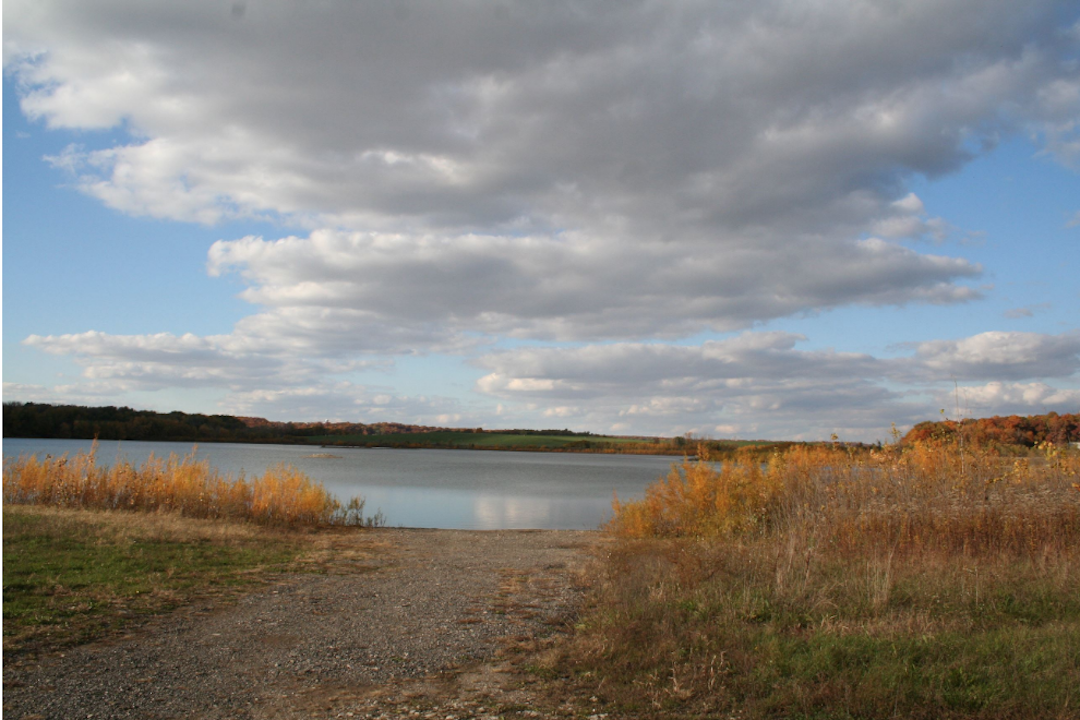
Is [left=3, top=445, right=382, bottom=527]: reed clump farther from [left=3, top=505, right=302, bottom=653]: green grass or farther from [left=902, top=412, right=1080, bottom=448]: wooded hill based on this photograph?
[left=902, top=412, right=1080, bottom=448]: wooded hill

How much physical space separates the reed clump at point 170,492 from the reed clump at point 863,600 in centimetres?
1026

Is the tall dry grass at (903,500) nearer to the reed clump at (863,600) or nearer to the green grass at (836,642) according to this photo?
the reed clump at (863,600)

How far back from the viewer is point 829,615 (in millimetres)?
7125

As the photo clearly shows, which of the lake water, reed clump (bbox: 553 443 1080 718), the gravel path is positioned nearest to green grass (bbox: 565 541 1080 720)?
reed clump (bbox: 553 443 1080 718)

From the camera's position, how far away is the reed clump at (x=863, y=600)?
5305 millimetres

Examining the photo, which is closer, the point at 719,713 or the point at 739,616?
the point at 719,713

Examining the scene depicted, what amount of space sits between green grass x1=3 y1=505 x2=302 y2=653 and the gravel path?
0.71 metres

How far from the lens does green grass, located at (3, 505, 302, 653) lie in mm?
7500

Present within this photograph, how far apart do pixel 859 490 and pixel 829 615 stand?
7.03 m

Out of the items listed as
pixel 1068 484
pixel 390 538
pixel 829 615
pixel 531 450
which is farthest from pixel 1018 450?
pixel 531 450

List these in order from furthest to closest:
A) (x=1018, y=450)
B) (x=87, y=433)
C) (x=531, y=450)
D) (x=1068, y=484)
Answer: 1. (x=531, y=450)
2. (x=87, y=433)
3. (x=1018, y=450)
4. (x=1068, y=484)

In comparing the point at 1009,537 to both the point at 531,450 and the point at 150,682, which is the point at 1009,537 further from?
the point at 531,450

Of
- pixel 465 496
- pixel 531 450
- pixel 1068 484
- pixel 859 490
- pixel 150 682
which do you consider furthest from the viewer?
pixel 531 450

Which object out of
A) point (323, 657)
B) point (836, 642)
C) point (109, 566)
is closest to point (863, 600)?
point (836, 642)
